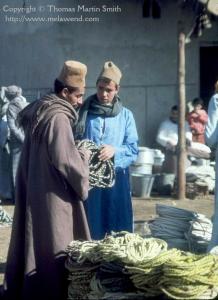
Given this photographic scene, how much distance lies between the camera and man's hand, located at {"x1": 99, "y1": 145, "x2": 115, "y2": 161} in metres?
6.54

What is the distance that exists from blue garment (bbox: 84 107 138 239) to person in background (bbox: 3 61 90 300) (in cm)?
119

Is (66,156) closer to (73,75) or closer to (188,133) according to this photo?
(73,75)

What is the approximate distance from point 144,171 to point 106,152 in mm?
7081

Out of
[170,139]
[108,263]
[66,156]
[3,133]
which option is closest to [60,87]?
[66,156]

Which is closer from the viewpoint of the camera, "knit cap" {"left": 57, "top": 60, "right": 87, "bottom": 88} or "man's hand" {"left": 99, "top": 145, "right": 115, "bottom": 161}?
"knit cap" {"left": 57, "top": 60, "right": 87, "bottom": 88}

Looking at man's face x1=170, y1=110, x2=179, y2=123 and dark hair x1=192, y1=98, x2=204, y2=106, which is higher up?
dark hair x1=192, y1=98, x2=204, y2=106

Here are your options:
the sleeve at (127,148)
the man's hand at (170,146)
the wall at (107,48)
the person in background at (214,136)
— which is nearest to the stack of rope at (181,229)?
the person in background at (214,136)

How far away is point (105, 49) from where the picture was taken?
48.1 ft

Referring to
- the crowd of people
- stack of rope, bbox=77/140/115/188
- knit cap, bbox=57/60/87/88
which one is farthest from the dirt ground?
knit cap, bbox=57/60/87/88

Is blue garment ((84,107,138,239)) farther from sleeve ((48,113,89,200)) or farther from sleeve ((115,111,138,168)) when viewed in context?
sleeve ((48,113,89,200))

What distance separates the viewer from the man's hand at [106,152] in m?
6.54

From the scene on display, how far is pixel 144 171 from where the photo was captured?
13.7m

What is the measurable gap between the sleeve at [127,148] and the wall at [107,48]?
7.30 m

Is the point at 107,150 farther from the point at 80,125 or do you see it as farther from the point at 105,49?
the point at 105,49
